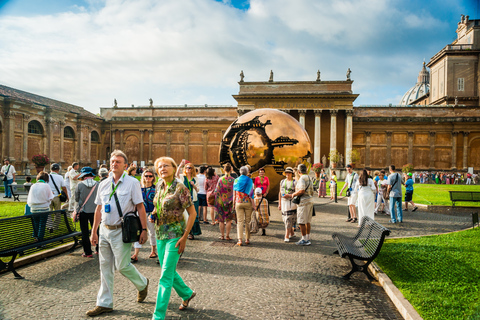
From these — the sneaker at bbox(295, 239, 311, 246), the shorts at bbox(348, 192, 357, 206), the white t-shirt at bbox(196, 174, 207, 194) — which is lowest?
the sneaker at bbox(295, 239, 311, 246)

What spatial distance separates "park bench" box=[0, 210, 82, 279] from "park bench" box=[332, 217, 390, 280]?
19.2 feet

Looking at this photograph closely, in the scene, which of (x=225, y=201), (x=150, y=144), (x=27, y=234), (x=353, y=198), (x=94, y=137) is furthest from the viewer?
(x=150, y=144)

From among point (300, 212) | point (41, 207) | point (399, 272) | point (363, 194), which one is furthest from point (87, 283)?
point (363, 194)

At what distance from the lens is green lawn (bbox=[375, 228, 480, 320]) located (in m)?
4.34

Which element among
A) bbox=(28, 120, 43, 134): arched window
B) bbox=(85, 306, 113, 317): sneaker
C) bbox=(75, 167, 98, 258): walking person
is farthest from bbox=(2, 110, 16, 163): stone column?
bbox=(85, 306, 113, 317): sneaker

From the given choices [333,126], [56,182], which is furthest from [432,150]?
[56,182]

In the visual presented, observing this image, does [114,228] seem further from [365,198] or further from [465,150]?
[465,150]

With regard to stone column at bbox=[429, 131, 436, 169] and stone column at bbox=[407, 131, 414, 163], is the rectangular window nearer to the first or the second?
stone column at bbox=[429, 131, 436, 169]

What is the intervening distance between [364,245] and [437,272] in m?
1.29

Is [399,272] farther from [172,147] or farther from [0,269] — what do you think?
[172,147]

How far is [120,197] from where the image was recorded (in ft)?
13.8

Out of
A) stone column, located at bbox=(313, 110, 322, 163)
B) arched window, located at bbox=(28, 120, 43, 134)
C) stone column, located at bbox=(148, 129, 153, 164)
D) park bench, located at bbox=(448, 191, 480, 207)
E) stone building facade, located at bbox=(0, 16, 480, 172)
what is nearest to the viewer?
park bench, located at bbox=(448, 191, 480, 207)

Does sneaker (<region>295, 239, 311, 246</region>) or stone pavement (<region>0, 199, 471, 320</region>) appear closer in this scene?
stone pavement (<region>0, 199, 471, 320</region>)

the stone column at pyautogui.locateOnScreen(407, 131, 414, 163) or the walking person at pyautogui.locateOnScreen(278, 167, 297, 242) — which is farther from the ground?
the stone column at pyautogui.locateOnScreen(407, 131, 414, 163)
